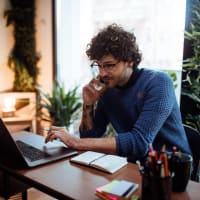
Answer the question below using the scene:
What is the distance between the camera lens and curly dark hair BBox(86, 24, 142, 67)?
4.99 feet

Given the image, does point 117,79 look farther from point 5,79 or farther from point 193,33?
point 5,79

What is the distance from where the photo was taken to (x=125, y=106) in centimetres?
158

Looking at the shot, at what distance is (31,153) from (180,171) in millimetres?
669

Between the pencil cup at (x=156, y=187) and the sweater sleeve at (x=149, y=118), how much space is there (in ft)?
1.46

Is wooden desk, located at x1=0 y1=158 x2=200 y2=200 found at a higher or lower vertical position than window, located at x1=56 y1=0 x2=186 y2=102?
lower

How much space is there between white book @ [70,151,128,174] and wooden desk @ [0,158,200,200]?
0.02 meters

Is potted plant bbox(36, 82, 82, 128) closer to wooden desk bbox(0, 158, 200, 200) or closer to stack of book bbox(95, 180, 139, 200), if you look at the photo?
wooden desk bbox(0, 158, 200, 200)

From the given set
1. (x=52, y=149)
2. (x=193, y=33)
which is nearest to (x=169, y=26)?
(x=193, y=33)

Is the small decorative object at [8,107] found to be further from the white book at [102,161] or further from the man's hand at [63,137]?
the white book at [102,161]

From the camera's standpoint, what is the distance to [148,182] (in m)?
0.85

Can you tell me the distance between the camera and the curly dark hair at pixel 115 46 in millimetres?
1522

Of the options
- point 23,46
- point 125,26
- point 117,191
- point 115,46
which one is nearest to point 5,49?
point 23,46

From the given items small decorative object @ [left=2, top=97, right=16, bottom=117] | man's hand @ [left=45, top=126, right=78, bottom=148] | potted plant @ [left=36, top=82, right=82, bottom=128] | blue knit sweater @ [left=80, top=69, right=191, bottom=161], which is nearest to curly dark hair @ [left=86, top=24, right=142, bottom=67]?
blue knit sweater @ [left=80, top=69, right=191, bottom=161]

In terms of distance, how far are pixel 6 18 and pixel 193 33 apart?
2.62 metres
